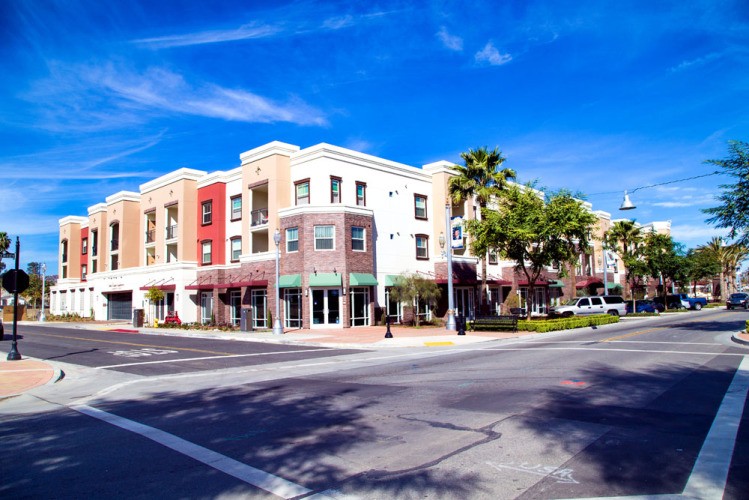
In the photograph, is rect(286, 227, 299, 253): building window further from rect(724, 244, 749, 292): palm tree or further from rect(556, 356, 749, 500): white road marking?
rect(724, 244, 749, 292): palm tree

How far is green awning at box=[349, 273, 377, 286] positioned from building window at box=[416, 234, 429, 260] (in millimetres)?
6817

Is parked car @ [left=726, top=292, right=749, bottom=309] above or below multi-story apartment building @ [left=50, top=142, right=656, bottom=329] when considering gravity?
below

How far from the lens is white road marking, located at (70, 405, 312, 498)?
207 inches

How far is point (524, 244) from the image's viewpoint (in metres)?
29.2

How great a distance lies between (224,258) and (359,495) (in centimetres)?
3623

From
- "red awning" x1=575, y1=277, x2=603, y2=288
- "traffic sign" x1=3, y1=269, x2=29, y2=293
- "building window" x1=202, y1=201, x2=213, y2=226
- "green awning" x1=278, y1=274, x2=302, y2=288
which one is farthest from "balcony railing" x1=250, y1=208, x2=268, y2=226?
"red awning" x1=575, y1=277, x2=603, y2=288

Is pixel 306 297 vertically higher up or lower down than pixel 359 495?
higher up

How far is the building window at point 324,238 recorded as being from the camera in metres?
31.3

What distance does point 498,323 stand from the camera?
2684 centimetres

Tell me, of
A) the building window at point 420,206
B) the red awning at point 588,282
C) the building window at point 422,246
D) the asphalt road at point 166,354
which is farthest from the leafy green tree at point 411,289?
the red awning at point 588,282

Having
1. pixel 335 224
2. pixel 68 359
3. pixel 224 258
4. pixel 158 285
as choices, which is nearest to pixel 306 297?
pixel 335 224

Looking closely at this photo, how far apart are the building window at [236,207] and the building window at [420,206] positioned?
43.1 ft

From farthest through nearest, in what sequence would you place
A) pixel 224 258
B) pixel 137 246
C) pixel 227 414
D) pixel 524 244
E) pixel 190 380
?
pixel 137 246
pixel 224 258
pixel 524 244
pixel 190 380
pixel 227 414

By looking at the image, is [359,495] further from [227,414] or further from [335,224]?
[335,224]
